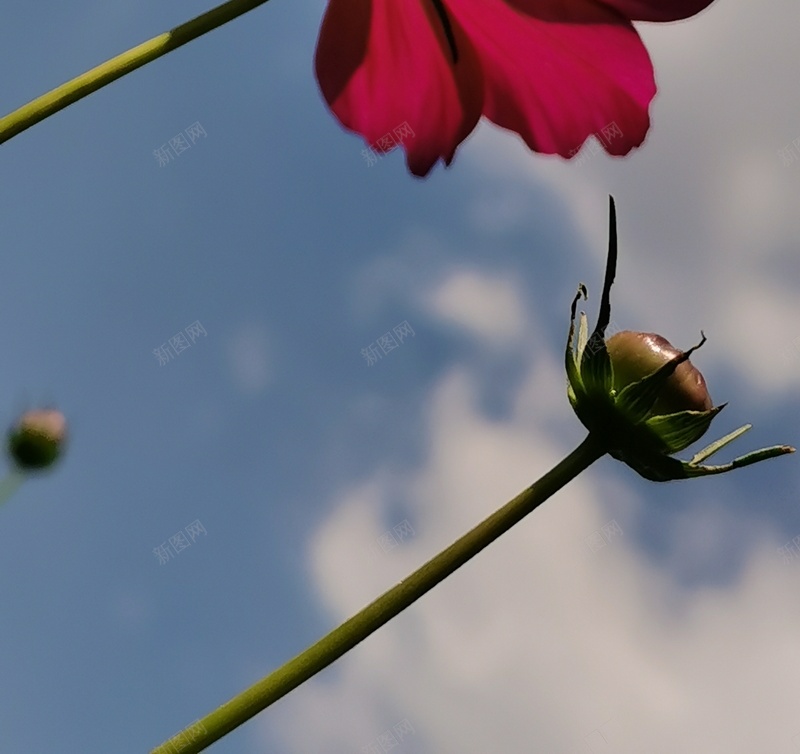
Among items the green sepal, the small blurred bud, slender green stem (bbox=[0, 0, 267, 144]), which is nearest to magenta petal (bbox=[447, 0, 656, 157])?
slender green stem (bbox=[0, 0, 267, 144])

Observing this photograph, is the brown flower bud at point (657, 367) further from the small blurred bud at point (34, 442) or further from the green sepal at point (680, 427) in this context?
the small blurred bud at point (34, 442)

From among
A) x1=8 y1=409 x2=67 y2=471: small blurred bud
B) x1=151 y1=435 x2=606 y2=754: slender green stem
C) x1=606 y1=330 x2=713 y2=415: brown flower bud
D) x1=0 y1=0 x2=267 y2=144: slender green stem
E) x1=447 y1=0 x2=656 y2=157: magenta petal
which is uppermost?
x1=0 y1=0 x2=267 y2=144: slender green stem

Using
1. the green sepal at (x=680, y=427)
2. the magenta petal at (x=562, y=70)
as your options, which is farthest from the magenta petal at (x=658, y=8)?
the green sepal at (x=680, y=427)

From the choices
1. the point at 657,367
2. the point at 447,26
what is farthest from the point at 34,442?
the point at 447,26

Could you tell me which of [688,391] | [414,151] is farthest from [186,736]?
[688,391]

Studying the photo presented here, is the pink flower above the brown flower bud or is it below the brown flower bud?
above

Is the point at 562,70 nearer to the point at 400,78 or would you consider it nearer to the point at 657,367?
the point at 400,78

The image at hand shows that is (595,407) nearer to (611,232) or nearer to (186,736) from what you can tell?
(611,232)

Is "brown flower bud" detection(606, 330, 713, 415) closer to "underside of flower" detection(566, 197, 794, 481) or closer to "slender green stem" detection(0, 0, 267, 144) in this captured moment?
"underside of flower" detection(566, 197, 794, 481)
